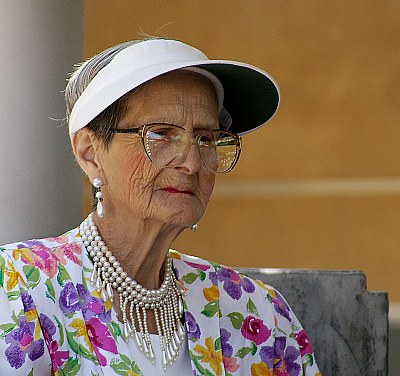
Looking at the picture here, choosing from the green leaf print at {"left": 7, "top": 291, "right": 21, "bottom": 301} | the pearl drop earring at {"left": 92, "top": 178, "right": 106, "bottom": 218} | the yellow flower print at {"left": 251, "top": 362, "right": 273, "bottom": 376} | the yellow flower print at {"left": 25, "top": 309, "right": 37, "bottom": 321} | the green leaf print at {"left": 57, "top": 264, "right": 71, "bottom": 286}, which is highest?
the pearl drop earring at {"left": 92, "top": 178, "right": 106, "bottom": 218}

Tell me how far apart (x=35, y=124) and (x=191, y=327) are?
3.87 ft

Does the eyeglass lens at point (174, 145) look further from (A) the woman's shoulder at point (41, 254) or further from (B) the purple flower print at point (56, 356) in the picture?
(B) the purple flower print at point (56, 356)

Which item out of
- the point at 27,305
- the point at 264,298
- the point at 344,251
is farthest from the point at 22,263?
the point at 344,251

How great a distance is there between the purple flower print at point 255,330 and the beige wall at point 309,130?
8.37 feet

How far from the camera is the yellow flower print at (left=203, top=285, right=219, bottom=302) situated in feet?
10.2

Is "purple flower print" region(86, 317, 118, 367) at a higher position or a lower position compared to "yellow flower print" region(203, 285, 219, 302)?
lower

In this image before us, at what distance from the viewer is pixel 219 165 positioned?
2.88 metres

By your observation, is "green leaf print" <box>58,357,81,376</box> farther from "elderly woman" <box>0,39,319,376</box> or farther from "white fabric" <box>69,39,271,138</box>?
"white fabric" <box>69,39,271,138</box>

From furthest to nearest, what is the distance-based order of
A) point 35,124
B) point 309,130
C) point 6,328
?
point 309,130 → point 35,124 → point 6,328

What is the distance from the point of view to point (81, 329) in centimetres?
274

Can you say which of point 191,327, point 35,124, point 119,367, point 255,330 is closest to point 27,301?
point 119,367

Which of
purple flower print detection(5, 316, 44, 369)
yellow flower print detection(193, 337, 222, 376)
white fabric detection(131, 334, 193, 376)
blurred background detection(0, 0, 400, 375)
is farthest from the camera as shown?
blurred background detection(0, 0, 400, 375)

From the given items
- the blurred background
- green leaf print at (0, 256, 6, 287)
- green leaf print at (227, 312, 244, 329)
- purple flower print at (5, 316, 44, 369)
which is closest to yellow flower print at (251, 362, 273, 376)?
green leaf print at (227, 312, 244, 329)

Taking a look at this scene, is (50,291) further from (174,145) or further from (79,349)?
(174,145)
